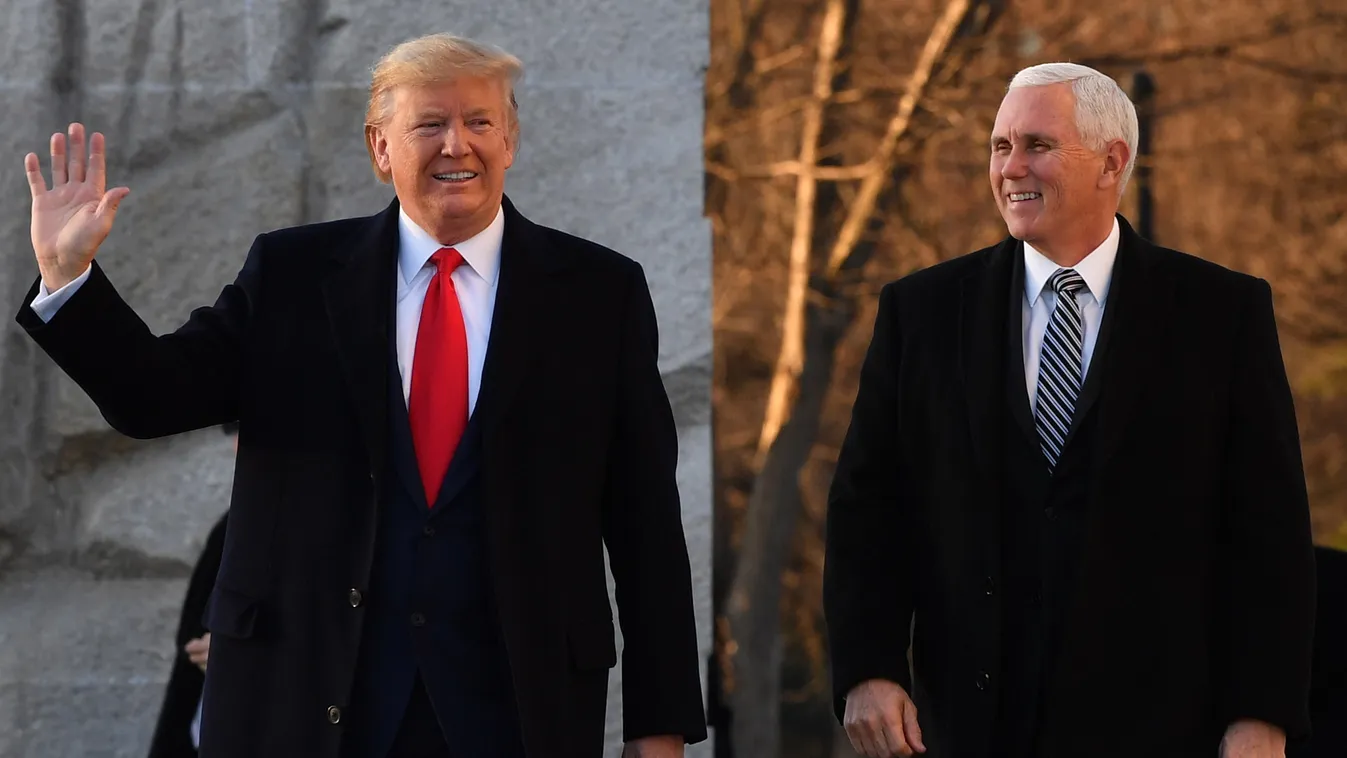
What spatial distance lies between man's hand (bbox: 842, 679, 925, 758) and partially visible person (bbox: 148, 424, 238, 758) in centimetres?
159

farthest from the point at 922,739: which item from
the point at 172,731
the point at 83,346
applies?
the point at 172,731

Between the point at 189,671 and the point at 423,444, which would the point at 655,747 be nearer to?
the point at 423,444

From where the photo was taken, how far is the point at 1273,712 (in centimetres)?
264

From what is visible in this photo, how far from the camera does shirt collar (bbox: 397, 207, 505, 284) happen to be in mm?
2750

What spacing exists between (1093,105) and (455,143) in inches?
40.0

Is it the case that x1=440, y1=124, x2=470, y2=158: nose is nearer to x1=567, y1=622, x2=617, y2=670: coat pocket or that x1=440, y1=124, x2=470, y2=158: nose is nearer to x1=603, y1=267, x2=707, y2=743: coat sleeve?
x1=603, y1=267, x2=707, y2=743: coat sleeve

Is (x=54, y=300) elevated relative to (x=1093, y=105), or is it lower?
lower

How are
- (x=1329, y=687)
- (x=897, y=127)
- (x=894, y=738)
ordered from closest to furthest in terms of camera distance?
(x=894, y=738) < (x=1329, y=687) < (x=897, y=127)

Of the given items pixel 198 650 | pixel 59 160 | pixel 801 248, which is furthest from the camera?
pixel 801 248

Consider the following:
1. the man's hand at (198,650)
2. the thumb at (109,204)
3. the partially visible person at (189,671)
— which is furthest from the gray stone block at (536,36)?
the thumb at (109,204)

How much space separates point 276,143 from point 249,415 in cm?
152

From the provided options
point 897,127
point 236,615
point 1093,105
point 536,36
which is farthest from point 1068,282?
point 897,127

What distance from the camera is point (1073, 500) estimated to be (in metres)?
2.74

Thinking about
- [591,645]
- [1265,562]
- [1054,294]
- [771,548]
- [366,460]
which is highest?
[1054,294]
